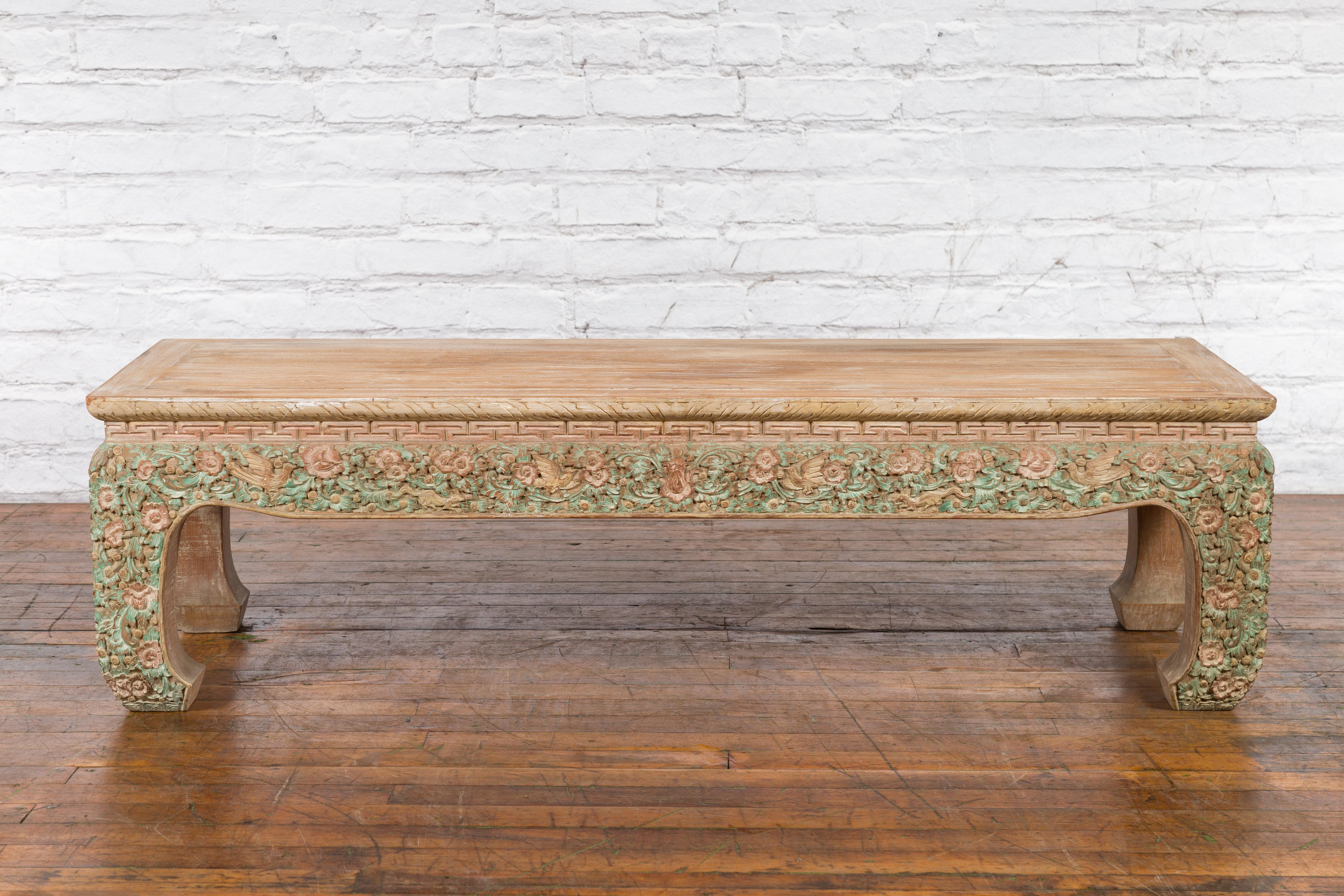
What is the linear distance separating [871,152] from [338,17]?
137 centimetres

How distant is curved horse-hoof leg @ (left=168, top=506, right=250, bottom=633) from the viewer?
8.11ft

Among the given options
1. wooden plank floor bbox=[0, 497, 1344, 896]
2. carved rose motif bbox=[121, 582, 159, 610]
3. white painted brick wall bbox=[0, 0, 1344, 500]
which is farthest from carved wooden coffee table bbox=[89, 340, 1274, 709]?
white painted brick wall bbox=[0, 0, 1344, 500]

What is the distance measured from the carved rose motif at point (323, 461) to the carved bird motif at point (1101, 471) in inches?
45.9

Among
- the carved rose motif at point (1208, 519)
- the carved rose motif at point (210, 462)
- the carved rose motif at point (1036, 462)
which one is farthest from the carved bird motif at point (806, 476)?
the carved rose motif at point (210, 462)

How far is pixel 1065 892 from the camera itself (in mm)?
1644

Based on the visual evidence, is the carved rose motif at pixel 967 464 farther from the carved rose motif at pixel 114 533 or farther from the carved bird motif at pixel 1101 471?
the carved rose motif at pixel 114 533

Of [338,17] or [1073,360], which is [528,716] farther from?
[338,17]

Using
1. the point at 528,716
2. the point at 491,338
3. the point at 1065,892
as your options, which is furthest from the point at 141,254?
the point at 1065,892

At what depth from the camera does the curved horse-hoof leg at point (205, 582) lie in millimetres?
2471

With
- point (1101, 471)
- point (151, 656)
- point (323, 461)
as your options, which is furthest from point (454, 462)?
point (1101, 471)

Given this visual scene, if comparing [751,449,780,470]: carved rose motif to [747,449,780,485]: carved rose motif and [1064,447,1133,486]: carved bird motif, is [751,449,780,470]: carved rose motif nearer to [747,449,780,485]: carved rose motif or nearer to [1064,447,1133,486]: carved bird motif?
[747,449,780,485]: carved rose motif

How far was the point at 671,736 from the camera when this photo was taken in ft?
6.77

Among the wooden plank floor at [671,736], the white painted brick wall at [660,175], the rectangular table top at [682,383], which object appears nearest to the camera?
the wooden plank floor at [671,736]

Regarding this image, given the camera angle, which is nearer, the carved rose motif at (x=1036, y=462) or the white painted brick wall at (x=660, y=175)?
the carved rose motif at (x=1036, y=462)
